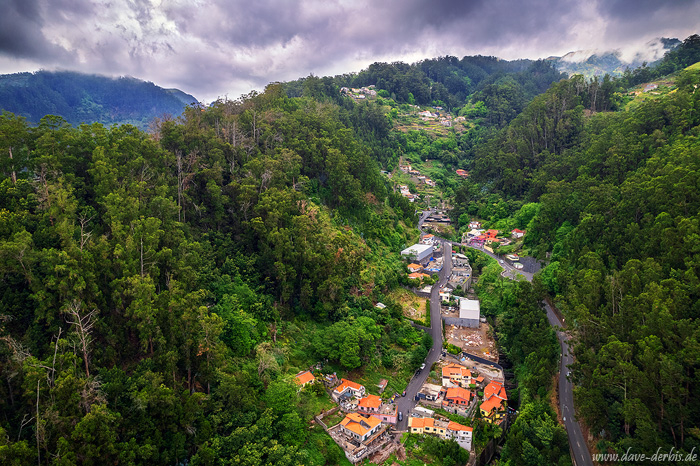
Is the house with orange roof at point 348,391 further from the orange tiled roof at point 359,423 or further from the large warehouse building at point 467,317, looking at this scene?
the large warehouse building at point 467,317

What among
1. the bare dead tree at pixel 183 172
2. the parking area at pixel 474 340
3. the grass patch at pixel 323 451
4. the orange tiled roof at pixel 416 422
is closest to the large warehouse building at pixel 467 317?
the parking area at pixel 474 340

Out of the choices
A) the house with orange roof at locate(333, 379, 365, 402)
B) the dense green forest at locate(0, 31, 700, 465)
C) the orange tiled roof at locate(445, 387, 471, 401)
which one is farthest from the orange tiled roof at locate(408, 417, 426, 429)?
the house with orange roof at locate(333, 379, 365, 402)

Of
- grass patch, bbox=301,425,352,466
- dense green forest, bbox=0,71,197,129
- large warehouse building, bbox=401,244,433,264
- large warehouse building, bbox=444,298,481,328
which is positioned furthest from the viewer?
dense green forest, bbox=0,71,197,129

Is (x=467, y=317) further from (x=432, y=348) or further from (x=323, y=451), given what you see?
(x=323, y=451)

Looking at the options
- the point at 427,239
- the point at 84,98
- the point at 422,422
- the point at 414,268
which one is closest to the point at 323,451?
the point at 422,422

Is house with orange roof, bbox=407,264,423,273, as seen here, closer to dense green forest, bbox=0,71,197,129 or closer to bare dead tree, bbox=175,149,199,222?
bare dead tree, bbox=175,149,199,222

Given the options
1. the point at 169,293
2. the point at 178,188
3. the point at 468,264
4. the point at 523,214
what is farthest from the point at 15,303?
the point at 523,214
